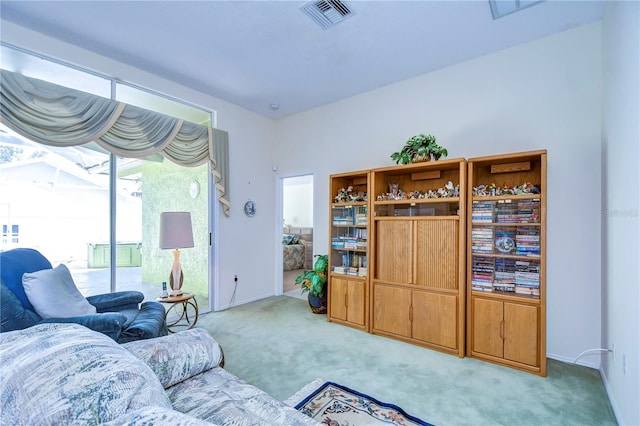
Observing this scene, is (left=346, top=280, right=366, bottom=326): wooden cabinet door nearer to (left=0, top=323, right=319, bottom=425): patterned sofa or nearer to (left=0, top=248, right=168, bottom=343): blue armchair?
(left=0, top=248, right=168, bottom=343): blue armchair

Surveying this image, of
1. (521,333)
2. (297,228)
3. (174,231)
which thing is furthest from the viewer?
(297,228)

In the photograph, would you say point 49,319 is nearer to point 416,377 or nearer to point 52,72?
point 52,72

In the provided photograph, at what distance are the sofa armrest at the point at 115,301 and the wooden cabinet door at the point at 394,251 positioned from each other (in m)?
2.48

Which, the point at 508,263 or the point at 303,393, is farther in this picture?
the point at 508,263

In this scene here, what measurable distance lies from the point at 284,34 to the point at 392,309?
2993 mm

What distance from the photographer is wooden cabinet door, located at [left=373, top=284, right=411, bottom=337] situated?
3012mm

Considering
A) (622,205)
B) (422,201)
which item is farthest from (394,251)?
(622,205)

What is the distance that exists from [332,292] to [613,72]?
326cm

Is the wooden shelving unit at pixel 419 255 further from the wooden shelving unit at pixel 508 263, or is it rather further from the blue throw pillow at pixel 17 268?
the blue throw pillow at pixel 17 268

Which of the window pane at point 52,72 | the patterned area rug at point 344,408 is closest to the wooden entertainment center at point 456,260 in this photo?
the patterned area rug at point 344,408

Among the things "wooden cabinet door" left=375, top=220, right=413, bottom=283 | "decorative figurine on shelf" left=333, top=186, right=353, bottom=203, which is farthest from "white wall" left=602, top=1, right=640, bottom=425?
"decorative figurine on shelf" left=333, top=186, right=353, bottom=203

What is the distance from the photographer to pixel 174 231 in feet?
9.78

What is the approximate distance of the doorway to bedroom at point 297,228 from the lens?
22.6 feet

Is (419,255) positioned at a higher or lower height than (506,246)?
lower
